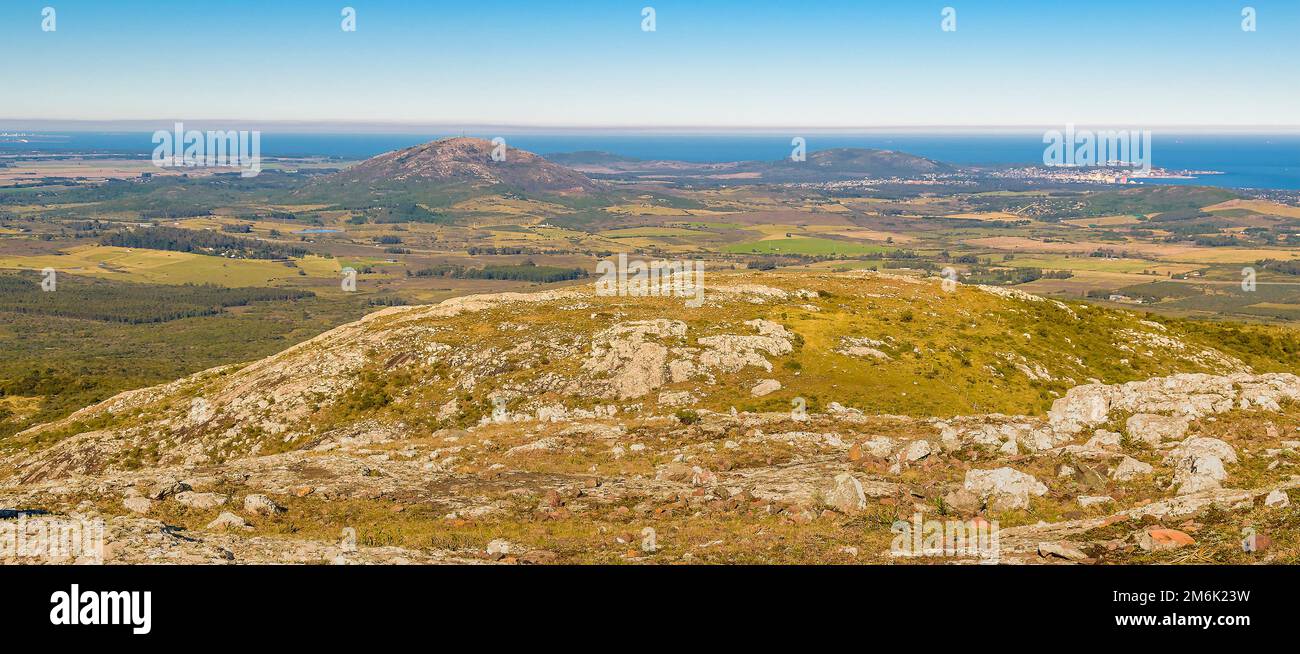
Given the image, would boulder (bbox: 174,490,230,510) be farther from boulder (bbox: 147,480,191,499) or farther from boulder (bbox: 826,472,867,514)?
boulder (bbox: 826,472,867,514)

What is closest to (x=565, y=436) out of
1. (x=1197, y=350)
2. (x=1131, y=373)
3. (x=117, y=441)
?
(x=117, y=441)

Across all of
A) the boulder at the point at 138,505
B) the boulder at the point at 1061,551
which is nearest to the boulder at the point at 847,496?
the boulder at the point at 1061,551

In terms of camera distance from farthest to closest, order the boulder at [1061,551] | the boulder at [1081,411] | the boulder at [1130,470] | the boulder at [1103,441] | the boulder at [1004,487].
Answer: the boulder at [1081,411]
the boulder at [1103,441]
the boulder at [1130,470]
the boulder at [1004,487]
the boulder at [1061,551]

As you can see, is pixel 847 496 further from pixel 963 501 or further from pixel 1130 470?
pixel 1130 470

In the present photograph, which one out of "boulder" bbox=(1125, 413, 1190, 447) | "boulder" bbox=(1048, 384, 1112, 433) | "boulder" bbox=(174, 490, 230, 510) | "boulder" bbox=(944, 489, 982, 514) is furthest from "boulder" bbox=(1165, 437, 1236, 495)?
"boulder" bbox=(174, 490, 230, 510)

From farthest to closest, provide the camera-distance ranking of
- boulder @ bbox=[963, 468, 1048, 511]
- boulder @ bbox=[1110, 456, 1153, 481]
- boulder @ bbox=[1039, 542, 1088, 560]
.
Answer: boulder @ bbox=[1110, 456, 1153, 481], boulder @ bbox=[963, 468, 1048, 511], boulder @ bbox=[1039, 542, 1088, 560]

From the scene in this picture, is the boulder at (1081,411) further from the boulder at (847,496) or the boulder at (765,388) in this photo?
the boulder at (765,388)

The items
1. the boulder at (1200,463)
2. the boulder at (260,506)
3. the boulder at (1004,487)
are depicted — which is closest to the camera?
the boulder at (1200,463)
